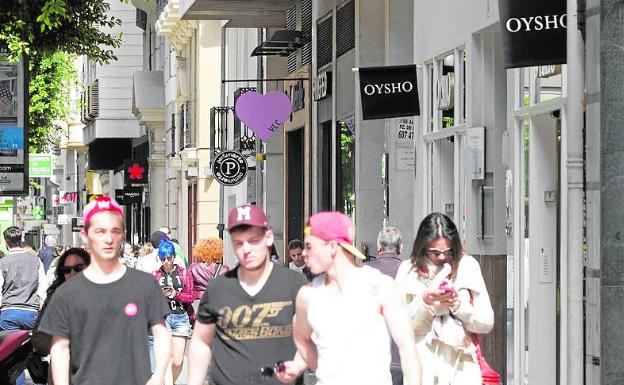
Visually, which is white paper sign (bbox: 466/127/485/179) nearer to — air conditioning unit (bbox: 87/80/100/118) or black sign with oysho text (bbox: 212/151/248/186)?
A: black sign with oysho text (bbox: 212/151/248/186)

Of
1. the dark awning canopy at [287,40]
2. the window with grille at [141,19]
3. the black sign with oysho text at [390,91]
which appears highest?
the window with grille at [141,19]

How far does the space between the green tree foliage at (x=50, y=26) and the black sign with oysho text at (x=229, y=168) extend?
9.69m

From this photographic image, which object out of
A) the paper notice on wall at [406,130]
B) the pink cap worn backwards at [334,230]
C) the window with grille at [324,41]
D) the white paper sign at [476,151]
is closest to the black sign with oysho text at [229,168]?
the window with grille at [324,41]

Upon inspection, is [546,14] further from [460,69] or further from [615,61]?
[460,69]

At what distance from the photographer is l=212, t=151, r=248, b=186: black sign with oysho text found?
110 feet

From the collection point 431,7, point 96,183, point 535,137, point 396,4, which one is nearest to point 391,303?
point 535,137

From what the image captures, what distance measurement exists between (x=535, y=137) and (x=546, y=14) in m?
2.50

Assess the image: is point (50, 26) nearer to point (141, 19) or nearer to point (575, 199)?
point (575, 199)

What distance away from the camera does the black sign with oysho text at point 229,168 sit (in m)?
33.5

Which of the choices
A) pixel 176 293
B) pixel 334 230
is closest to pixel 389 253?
pixel 176 293

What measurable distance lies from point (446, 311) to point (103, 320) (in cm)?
203

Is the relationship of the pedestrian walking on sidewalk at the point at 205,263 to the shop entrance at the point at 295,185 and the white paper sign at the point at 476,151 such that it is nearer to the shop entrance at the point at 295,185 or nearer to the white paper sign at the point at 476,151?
the white paper sign at the point at 476,151

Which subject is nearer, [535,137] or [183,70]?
[535,137]

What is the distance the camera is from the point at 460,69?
55.2ft
